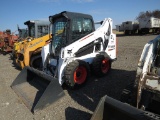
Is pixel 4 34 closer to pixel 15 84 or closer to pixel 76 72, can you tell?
pixel 15 84

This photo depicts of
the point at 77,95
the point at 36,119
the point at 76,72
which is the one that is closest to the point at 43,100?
the point at 36,119

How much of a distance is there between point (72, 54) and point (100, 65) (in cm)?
119

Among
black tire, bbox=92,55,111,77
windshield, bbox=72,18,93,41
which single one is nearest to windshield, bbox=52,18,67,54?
windshield, bbox=72,18,93,41

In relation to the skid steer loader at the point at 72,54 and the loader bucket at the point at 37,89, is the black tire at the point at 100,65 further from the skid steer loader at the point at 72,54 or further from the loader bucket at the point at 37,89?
the loader bucket at the point at 37,89

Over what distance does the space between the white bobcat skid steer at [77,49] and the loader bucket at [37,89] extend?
0.51 m

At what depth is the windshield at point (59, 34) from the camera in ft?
21.0

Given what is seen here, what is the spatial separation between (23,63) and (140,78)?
254 inches

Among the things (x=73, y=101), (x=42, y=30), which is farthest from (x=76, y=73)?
(x=42, y=30)

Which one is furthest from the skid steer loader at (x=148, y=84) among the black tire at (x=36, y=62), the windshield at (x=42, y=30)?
the windshield at (x=42, y=30)

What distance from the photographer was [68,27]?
20.0 feet

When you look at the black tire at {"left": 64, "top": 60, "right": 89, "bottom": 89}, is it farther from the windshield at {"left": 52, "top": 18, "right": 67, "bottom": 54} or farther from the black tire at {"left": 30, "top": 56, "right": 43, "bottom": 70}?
the black tire at {"left": 30, "top": 56, "right": 43, "bottom": 70}

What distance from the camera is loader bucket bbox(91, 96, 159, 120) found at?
275 cm

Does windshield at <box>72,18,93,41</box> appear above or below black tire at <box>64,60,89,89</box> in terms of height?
above

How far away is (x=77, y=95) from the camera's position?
17.4ft
